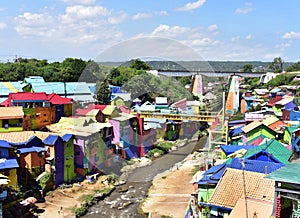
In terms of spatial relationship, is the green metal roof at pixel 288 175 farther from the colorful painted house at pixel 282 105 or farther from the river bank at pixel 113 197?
the colorful painted house at pixel 282 105

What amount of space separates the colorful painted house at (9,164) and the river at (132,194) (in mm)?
2580

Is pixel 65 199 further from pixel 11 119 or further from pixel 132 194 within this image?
pixel 11 119

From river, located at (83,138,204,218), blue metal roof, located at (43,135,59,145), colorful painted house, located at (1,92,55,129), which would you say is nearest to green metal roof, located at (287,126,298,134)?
river, located at (83,138,204,218)

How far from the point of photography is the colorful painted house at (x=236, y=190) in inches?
286

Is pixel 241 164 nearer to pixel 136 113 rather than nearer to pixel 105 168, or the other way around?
pixel 105 168

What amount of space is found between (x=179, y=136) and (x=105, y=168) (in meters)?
8.15

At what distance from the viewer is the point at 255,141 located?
1653 centimetres

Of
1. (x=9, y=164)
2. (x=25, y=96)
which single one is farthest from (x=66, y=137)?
(x=25, y=96)

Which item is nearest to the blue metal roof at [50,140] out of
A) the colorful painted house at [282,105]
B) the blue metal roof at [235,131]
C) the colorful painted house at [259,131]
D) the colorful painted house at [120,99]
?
the colorful painted house at [120,99]

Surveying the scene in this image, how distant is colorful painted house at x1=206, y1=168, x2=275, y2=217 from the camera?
7273 millimetres

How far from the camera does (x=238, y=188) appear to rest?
7.62 m

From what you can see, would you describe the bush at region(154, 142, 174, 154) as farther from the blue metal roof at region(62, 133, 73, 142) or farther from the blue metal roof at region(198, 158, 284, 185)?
the blue metal roof at region(198, 158, 284, 185)

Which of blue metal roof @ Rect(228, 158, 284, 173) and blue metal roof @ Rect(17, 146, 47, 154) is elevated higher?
blue metal roof @ Rect(228, 158, 284, 173)

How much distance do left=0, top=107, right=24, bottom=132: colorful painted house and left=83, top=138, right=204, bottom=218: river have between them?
189 inches
